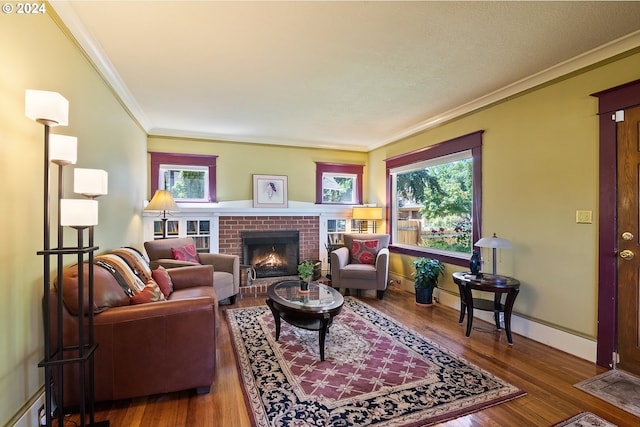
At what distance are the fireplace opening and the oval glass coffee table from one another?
1.86 metres

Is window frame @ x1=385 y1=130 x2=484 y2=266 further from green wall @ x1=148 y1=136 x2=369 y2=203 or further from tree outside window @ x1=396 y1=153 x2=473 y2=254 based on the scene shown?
green wall @ x1=148 y1=136 x2=369 y2=203

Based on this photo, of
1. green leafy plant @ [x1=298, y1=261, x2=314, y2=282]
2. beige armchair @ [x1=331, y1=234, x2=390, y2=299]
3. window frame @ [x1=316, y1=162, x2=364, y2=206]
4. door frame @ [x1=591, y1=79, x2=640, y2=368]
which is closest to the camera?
door frame @ [x1=591, y1=79, x2=640, y2=368]

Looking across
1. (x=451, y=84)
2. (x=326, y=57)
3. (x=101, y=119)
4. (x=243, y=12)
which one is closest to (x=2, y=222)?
(x=101, y=119)

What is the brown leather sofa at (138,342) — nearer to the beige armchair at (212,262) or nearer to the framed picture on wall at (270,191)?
the beige armchair at (212,262)

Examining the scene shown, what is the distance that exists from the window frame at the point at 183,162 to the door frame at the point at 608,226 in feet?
15.4

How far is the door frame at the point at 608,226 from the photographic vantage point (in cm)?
228

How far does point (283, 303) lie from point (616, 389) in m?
2.49

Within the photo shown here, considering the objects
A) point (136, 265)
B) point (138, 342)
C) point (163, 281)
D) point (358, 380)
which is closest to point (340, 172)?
point (163, 281)

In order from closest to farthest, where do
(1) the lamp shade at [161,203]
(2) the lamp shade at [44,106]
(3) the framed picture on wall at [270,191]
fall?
(2) the lamp shade at [44,106], (1) the lamp shade at [161,203], (3) the framed picture on wall at [270,191]

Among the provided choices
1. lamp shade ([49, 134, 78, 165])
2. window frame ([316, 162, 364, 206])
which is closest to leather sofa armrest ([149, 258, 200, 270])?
lamp shade ([49, 134, 78, 165])

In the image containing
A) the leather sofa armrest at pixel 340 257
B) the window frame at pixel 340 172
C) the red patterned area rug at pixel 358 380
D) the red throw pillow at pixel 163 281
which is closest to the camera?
the red patterned area rug at pixel 358 380

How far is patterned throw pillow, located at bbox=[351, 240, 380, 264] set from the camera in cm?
452

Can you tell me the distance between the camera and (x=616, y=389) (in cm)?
202

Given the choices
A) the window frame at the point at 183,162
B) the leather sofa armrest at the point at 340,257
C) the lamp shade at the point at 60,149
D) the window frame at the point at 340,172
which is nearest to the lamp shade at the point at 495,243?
the leather sofa armrest at the point at 340,257
